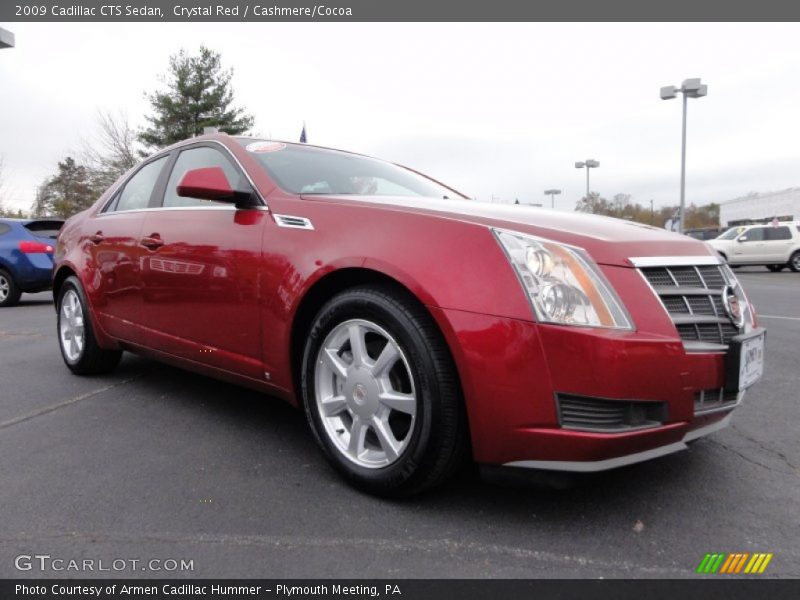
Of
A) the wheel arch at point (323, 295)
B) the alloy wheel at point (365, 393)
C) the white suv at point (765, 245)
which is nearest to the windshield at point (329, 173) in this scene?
the wheel arch at point (323, 295)

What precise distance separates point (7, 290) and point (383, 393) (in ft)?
30.1

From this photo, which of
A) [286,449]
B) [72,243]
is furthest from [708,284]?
[72,243]

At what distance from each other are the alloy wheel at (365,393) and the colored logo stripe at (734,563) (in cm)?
100

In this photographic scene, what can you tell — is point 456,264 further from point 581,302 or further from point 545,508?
point 545,508

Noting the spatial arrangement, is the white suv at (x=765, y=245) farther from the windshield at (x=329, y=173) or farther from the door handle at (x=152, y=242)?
the door handle at (x=152, y=242)

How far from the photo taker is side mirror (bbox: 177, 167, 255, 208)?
2574mm

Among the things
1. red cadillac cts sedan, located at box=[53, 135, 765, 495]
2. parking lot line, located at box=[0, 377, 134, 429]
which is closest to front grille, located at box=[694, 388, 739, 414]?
red cadillac cts sedan, located at box=[53, 135, 765, 495]

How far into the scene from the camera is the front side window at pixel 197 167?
9.48ft

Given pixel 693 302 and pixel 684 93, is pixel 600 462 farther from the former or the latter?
pixel 684 93

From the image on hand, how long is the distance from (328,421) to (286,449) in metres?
0.49

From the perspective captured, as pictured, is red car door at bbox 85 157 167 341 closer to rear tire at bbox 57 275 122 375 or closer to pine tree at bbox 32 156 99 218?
rear tire at bbox 57 275 122 375

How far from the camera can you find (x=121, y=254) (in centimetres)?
350

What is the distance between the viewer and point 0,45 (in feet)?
29.1
